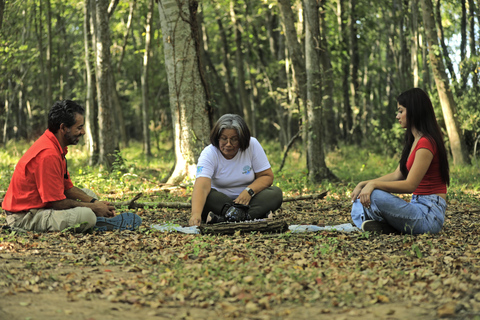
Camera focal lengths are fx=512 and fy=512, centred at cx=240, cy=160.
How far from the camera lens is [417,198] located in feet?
18.9

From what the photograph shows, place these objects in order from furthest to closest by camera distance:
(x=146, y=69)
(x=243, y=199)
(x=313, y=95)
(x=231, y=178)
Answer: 1. (x=146, y=69)
2. (x=313, y=95)
3. (x=231, y=178)
4. (x=243, y=199)

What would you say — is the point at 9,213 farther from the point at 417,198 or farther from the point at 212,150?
the point at 417,198

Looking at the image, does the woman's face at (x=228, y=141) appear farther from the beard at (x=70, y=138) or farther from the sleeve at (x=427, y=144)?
the sleeve at (x=427, y=144)

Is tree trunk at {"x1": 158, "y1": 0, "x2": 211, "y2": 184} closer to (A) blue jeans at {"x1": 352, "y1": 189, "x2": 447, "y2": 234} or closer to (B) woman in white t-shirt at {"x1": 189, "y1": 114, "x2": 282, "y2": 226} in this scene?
(B) woman in white t-shirt at {"x1": 189, "y1": 114, "x2": 282, "y2": 226}

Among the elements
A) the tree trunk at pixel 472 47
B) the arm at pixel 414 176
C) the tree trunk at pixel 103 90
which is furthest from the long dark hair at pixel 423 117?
the tree trunk at pixel 103 90

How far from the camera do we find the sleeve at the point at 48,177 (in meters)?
5.52

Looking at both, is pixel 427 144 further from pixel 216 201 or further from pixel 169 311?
pixel 169 311

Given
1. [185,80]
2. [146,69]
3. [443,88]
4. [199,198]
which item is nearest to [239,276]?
[199,198]

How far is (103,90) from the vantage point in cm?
1291

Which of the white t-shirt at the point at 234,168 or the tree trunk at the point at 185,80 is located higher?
the tree trunk at the point at 185,80

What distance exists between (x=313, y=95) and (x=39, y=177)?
21.6 ft

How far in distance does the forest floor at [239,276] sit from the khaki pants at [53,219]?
0.12 meters

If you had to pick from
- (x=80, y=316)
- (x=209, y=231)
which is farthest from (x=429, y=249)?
(x=80, y=316)

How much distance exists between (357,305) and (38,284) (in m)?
2.38
